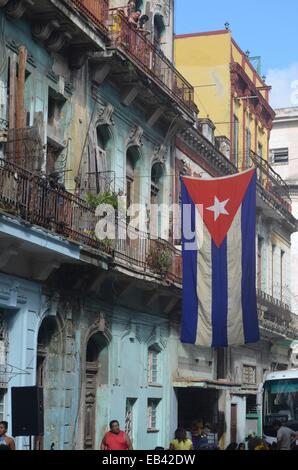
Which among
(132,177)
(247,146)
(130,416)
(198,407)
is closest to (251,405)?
(198,407)

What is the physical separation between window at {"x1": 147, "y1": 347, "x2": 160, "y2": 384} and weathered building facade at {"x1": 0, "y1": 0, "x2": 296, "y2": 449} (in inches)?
1.2

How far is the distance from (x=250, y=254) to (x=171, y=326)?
6.15 meters

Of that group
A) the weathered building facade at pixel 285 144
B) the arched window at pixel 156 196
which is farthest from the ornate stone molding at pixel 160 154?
the weathered building facade at pixel 285 144

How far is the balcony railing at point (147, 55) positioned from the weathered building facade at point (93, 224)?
0.13 feet

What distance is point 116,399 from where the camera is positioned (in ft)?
63.3

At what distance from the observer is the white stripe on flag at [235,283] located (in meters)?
16.1

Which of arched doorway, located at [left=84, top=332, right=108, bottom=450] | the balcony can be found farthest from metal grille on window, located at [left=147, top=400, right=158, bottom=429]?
the balcony

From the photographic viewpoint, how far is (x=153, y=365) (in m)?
21.8

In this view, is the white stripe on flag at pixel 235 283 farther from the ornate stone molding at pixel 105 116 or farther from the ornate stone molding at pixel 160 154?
the ornate stone molding at pixel 160 154

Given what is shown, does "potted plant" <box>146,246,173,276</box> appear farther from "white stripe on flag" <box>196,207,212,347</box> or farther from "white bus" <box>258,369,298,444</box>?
"white bus" <box>258,369,298,444</box>

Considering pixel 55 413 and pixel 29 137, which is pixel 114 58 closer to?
pixel 29 137
